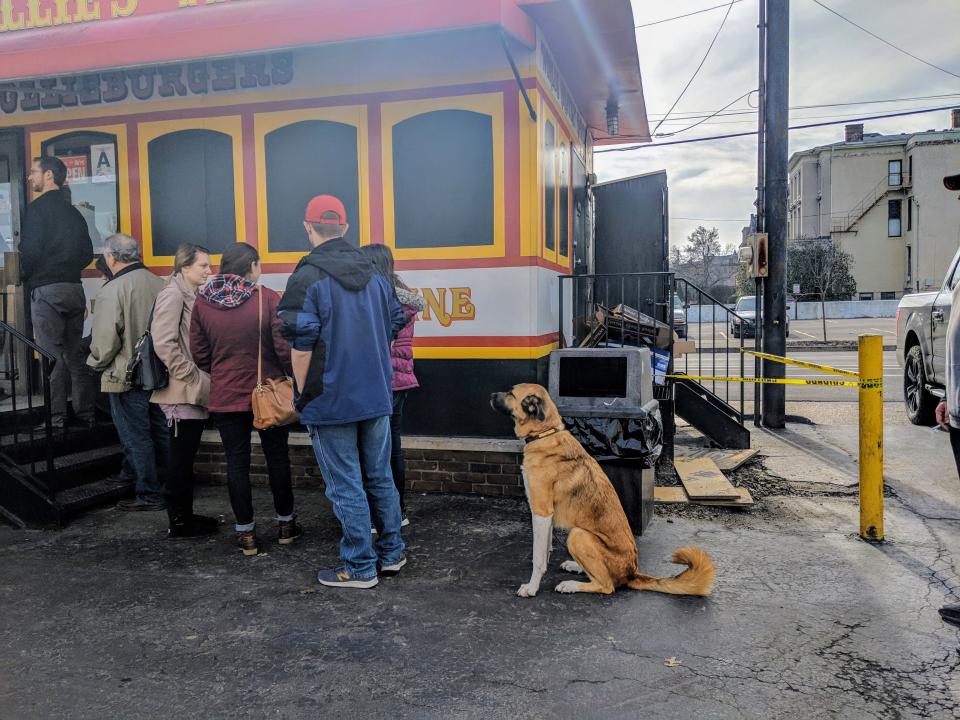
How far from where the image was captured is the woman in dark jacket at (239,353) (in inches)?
172

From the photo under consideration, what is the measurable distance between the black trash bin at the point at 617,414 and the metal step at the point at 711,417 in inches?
105

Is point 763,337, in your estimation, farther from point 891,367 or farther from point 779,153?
point 891,367

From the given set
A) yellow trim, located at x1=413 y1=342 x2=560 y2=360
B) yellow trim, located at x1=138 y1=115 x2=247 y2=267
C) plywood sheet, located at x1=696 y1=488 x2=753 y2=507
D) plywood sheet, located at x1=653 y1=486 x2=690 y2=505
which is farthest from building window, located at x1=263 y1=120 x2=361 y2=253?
plywood sheet, located at x1=696 y1=488 x2=753 y2=507

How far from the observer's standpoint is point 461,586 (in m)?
4.06

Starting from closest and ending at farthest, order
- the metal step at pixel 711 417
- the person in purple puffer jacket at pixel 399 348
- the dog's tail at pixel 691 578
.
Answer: the dog's tail at pixel 691 578 < the person in purple puffer jacket at pixel 399 348 < the metal step at pixel 711 417

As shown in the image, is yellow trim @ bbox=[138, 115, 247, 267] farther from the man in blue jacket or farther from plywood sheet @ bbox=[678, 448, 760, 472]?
plywood sheet @ bbox=[678, 448, 760, 472]

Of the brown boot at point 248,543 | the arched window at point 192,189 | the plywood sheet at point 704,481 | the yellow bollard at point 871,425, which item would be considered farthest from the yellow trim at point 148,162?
the yellow bollard at point 871,425

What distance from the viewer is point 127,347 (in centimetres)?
543

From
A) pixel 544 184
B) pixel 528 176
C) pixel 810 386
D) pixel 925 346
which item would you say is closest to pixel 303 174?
pixel 528 176

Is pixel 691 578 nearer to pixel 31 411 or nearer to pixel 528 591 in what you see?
pixel 528 591

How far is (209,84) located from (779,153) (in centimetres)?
615

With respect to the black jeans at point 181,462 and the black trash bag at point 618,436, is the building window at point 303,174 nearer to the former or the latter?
the black jeans at point 181,462

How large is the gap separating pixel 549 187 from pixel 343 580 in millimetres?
3848

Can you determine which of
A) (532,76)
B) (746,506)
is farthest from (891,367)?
(532,76)
